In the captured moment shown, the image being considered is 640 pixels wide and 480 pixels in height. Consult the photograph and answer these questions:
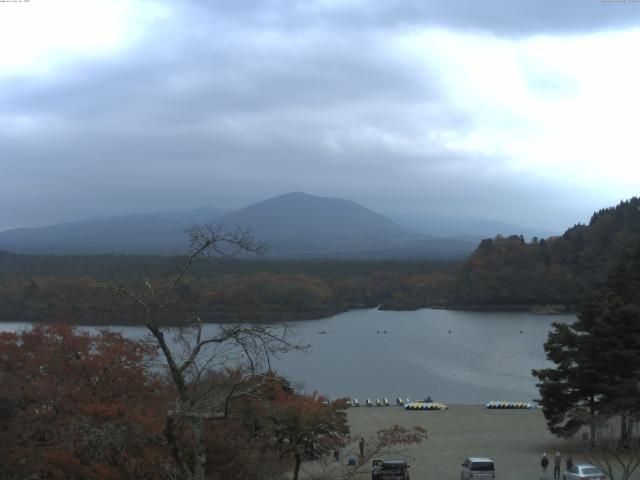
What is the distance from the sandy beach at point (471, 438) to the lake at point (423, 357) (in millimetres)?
4042

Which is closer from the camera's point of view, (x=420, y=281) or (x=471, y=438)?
(x=471, y=438)

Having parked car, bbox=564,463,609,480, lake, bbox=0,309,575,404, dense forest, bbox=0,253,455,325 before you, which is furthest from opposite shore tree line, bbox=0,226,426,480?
dense forest, bbox=0,253,455,325

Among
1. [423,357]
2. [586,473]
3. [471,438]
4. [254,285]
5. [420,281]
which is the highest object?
[420,281]

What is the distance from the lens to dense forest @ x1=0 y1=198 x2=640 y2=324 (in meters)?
46.5

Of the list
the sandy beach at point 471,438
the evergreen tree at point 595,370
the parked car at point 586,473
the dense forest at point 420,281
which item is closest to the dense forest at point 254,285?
the dense forest at point 420,281

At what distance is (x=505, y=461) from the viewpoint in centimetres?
1121

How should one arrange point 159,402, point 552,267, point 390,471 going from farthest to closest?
1. point 552,267
2. point 390,471
3. point 159,402

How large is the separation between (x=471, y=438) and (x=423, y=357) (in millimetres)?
16939

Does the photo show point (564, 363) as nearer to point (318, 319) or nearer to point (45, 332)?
point (45, 332)

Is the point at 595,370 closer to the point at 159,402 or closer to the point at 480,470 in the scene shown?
the point at 480,470

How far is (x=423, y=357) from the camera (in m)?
30.8

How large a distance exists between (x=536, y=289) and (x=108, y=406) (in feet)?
A: 163

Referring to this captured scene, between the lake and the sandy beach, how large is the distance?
4.04m

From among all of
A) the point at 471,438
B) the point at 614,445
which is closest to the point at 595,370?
the point at 614,445
